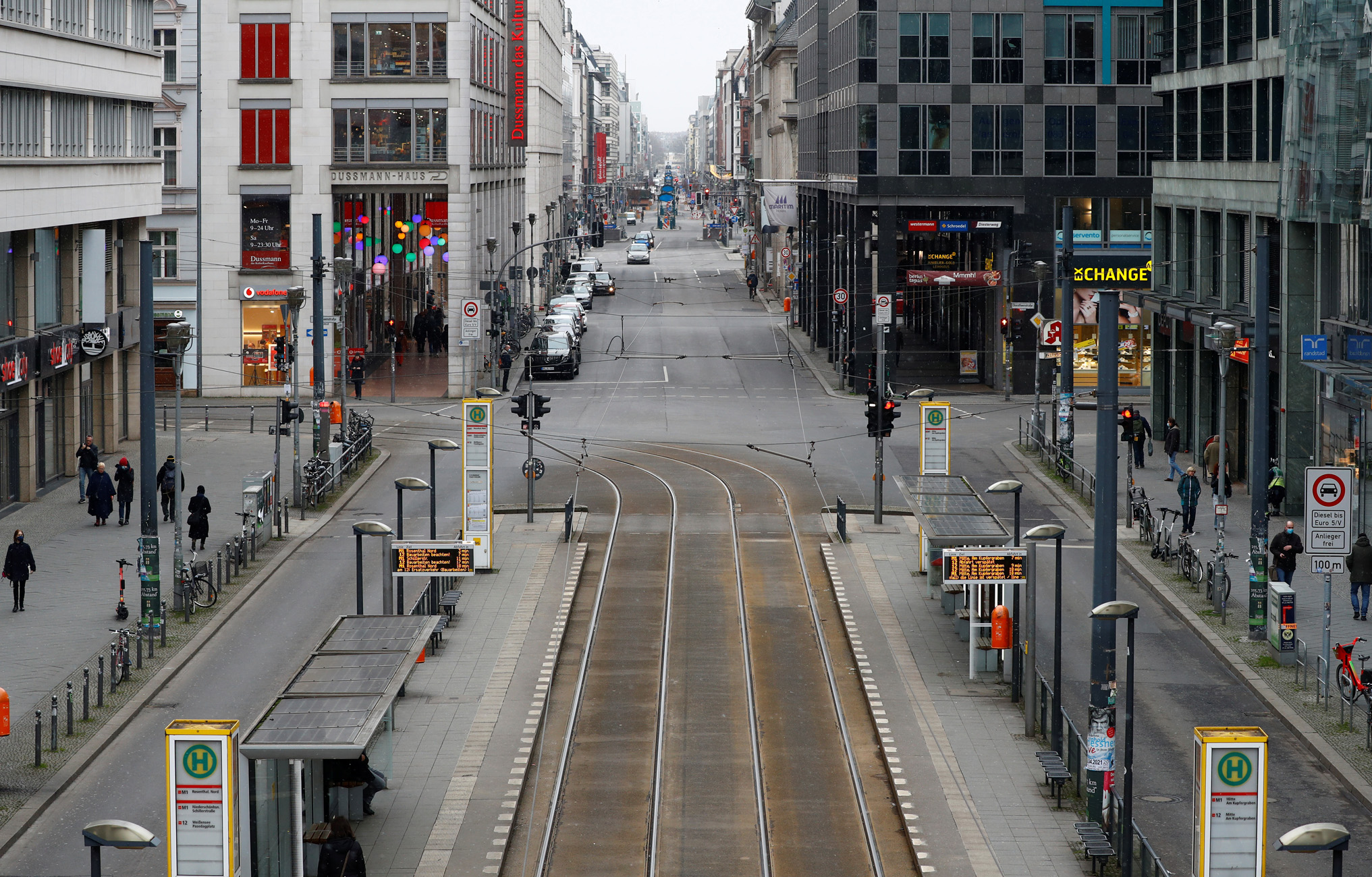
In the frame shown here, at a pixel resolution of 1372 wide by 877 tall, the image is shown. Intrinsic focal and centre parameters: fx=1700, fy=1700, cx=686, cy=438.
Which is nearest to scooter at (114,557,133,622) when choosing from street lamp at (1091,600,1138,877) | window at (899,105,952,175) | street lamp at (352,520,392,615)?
street lamp at (352,520,392,615)

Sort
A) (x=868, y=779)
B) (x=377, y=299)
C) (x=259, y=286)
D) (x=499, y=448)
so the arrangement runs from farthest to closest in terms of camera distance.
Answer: (x=377, y=299) < (x=259, y=286) < (x=499, y=448) < (x=868, y=779)

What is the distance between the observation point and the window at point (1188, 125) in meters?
47.6

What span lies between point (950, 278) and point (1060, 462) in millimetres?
19795

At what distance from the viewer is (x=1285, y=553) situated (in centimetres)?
2983

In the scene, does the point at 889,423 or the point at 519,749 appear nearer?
the point at 519,749

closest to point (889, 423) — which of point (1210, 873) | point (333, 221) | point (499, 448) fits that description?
point (499, 448)

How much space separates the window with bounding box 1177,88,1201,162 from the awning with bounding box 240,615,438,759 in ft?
109

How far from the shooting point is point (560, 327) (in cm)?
7169

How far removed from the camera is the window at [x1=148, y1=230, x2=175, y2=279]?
61656 mm

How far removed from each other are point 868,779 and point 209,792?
365 inches

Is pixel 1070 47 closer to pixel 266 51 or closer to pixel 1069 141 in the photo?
pixel 1069 141

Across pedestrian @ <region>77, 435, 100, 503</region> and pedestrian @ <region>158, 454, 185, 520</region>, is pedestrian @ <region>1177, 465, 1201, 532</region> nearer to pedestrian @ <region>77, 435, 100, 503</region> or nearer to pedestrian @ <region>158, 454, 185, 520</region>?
pedestrian @ <region>158, 454, 185, 520</region>

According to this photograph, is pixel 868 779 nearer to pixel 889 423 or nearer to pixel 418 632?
pixel 418 632

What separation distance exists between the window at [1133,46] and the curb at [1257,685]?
27.7m
